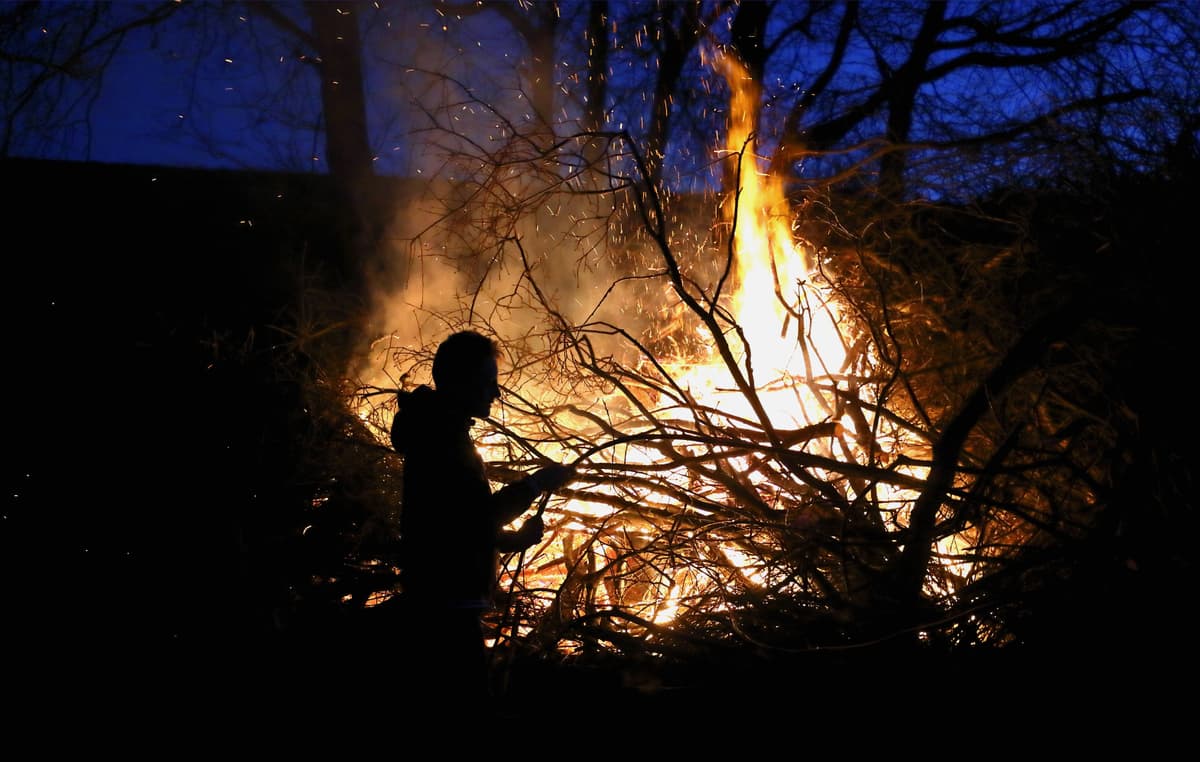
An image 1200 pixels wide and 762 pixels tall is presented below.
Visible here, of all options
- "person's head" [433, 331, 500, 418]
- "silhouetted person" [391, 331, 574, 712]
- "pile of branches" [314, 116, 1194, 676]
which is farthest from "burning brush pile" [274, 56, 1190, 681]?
"person's head" [433, 331, 500, 418]

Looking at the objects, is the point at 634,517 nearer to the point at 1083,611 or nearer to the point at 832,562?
the point at 832,562

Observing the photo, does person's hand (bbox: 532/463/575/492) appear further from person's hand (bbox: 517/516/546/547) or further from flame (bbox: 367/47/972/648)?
flame (bbox: 367/47/972/648)

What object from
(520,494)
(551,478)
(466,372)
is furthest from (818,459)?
(466,372)

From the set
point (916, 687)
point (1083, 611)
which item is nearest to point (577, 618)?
point (916, 687)

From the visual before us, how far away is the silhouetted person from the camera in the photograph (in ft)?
7.97

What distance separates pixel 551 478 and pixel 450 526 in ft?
1.29

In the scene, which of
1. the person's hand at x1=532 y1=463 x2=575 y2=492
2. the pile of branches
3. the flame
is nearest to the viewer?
the person's hand at x1=532 y1=463 x2=575 y2=492

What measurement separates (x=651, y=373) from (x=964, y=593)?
8.28ft

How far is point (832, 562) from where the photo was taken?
10.3 ft

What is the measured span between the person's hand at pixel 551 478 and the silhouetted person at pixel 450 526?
0.08ft

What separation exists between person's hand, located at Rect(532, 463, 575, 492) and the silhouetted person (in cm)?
2

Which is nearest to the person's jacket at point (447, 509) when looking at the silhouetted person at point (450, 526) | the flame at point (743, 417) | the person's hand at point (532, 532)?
the silhouetted person at point (450, 526)

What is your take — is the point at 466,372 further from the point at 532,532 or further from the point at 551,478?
the point at 532,532

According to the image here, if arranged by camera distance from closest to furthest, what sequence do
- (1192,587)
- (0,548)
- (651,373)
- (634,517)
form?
(1192,587) < (634,517) < (0,548) < (651,373)
